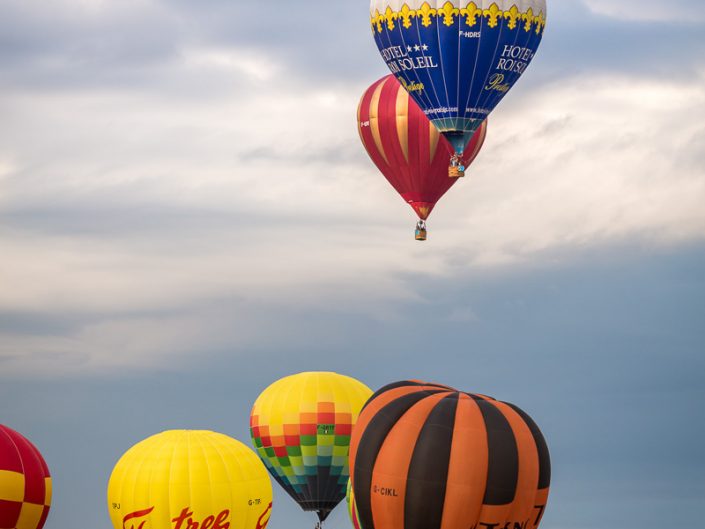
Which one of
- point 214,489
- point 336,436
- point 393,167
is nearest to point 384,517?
point 214,489

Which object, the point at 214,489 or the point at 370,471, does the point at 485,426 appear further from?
the point at 214,489

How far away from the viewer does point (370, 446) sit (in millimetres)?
46875

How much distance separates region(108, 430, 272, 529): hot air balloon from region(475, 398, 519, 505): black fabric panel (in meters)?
9.67

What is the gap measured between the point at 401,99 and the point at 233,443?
40.2 ft

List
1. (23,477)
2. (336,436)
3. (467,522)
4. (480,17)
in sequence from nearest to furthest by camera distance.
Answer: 1. (467,522)
2. (23,477)
3. (480,17)
4. (336,436)

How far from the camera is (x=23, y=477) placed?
5106cm

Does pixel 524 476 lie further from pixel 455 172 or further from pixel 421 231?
pixel 421 231

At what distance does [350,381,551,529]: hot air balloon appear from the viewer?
45969mm

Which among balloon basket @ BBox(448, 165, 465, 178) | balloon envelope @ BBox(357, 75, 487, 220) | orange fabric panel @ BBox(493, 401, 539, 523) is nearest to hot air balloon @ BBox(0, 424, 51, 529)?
orange fabric panel @ BBox(493, 401, 539, 523)

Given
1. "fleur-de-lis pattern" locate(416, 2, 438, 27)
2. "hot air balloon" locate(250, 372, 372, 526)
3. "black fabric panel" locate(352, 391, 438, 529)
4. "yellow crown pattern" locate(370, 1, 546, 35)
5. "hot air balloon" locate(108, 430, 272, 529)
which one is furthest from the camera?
"hot air balloon" locate(250, 372, 372, 526)

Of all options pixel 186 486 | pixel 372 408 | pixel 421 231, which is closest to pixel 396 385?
pixel 372 408

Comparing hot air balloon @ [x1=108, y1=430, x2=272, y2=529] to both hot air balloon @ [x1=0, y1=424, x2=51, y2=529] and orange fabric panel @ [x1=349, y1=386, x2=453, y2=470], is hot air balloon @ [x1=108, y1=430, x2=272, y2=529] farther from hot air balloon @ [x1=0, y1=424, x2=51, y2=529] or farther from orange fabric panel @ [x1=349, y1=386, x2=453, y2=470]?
orange fabric panel @ [x1=349, y1=386, x2=453, y2=470]

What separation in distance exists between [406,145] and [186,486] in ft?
43.9

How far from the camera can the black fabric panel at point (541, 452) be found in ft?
154
